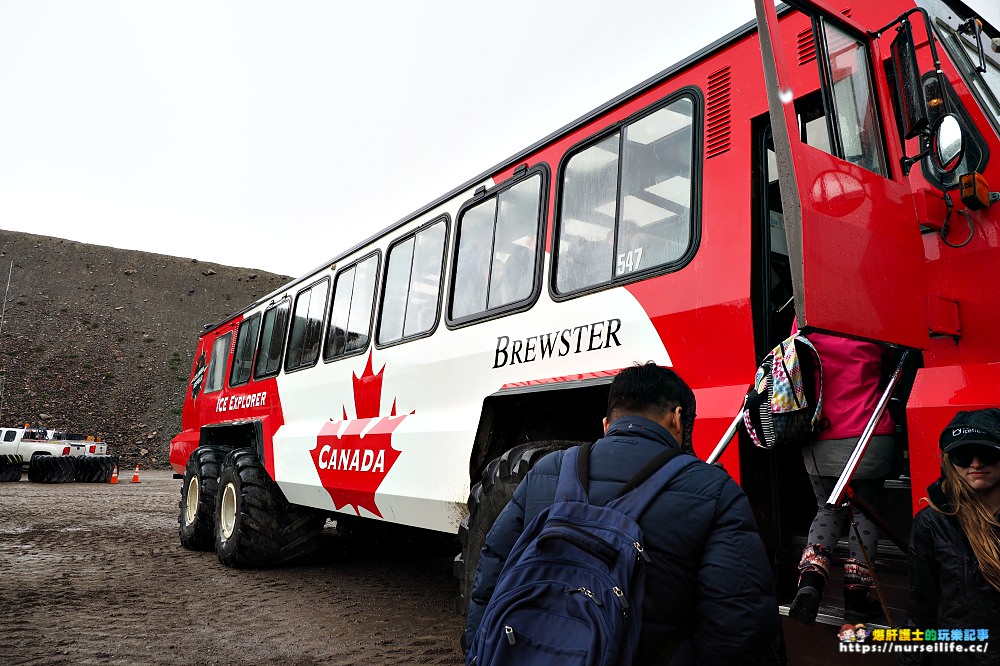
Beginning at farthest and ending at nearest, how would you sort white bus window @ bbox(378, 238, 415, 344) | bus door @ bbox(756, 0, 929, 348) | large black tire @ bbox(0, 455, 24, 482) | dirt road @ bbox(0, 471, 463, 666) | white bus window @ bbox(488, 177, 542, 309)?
large black tire @ bbox(0, 455, 24, 482)
white bus window @ bbox(378, 238, 415, 344)
dirt road @ bbox(0, 471, 463, 666)
white bus window @ bbox(488, 177, 542, 309)
bus door @ bbox(756, 0, 929, 348)

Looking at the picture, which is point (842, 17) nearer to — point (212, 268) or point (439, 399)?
point (439, 399)

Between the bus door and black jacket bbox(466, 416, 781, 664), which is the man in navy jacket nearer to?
black jacket bbox(466, 416, 781, 664)

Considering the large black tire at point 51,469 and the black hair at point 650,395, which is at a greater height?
the black hair at point 650,395

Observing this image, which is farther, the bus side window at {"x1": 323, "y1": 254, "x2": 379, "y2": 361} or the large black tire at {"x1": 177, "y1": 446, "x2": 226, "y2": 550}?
the large black tire at {"x1": 177, "y1": 446, "x2": 226, "y2": 550}

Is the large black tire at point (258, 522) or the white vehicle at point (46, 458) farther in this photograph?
the white vehicle at point (46, 458)

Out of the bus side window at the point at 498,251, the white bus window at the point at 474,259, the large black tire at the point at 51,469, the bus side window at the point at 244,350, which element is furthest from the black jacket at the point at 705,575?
the large black tire at the point at 51,469

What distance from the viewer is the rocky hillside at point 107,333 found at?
3700 cm

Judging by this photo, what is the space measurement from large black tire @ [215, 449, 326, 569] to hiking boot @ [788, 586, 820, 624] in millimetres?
6206

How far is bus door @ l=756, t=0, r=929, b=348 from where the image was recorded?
2484mm

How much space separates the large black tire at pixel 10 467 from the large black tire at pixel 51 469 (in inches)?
12.6

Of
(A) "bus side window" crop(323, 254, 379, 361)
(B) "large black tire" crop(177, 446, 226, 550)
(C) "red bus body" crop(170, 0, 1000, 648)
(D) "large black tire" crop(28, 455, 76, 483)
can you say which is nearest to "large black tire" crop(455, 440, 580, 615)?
(C) "red bus body" crop(170, 0, 1000, 648)

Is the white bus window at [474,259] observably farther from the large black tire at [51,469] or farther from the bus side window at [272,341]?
the large black tire at [51,469]

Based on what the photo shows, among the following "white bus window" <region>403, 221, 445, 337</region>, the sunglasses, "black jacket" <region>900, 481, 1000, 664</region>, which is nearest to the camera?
"black jacket" <region>900, 481, 1000, 664</region>

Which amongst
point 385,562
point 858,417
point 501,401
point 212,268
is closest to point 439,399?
point 501,401
